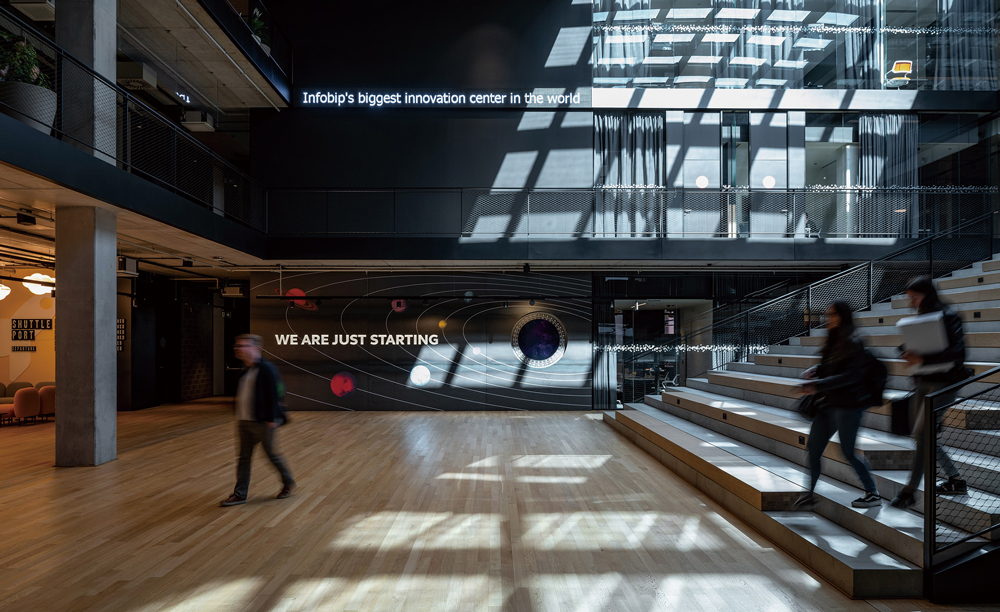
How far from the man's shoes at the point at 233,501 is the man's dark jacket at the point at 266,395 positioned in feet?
2.61

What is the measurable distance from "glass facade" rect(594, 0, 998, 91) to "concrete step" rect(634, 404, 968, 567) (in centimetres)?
967

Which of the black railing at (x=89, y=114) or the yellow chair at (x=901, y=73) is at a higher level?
the yellow chair at (x=901, y=73)

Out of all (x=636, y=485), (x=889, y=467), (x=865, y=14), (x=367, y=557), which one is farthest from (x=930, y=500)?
(x=865, y=14)

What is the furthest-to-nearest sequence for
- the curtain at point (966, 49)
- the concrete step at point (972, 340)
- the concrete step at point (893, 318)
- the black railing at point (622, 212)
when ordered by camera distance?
1. the curtain at point (966, 49)
2. the black railing at point (622, 212)
3. the concrete step at point (893, 318)
4. the concrete step at point (972, 340)

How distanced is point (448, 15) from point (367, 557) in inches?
468

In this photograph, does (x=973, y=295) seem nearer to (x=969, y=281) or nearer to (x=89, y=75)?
(x=969, y=281)

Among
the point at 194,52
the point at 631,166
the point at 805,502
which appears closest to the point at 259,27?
the point at 194,52

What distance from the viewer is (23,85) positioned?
5.73 metres

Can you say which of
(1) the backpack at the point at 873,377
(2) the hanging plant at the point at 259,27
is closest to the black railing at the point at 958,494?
(1) the backpack at the point at 873,377

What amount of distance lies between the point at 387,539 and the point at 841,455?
3940mm

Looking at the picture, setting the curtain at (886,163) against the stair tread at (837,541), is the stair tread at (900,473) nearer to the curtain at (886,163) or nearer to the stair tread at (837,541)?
the stair tread at (837,541)

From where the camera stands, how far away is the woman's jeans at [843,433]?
3770 mm

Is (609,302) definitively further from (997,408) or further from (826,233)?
(997,408)

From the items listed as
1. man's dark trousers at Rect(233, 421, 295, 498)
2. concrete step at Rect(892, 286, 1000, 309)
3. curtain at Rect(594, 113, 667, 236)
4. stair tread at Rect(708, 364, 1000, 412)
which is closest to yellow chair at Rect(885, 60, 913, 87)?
curtain at Rect(594, 113, 667, 236)
